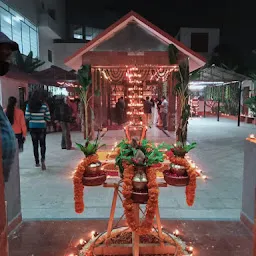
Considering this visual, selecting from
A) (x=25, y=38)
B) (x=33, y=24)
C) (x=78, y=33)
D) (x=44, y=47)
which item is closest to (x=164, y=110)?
(x=25, y=38)

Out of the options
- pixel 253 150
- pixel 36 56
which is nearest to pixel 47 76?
pixel 36 56

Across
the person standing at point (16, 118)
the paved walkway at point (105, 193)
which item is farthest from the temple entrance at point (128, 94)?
the person standing at point (16, 118)

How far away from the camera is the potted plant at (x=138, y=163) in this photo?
2.08m

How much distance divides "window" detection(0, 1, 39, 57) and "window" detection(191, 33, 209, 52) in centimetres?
1588

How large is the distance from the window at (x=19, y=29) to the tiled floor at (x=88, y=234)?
11.4 m

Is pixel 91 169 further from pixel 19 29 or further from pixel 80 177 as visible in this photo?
pixel 19 29

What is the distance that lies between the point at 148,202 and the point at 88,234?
1.37 m

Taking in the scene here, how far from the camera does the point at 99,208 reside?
388 cm

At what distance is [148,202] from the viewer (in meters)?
2.06

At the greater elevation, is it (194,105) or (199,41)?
(199,41)

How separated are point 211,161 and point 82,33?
72.2ft

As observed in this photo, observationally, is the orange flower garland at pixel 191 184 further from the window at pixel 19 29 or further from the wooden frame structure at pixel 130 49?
the window at pixel 19 29

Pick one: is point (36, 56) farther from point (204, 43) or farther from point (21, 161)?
point (204, 43)

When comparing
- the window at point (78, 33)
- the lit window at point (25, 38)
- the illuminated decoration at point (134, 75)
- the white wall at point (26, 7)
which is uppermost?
the window at point (78, 33)
